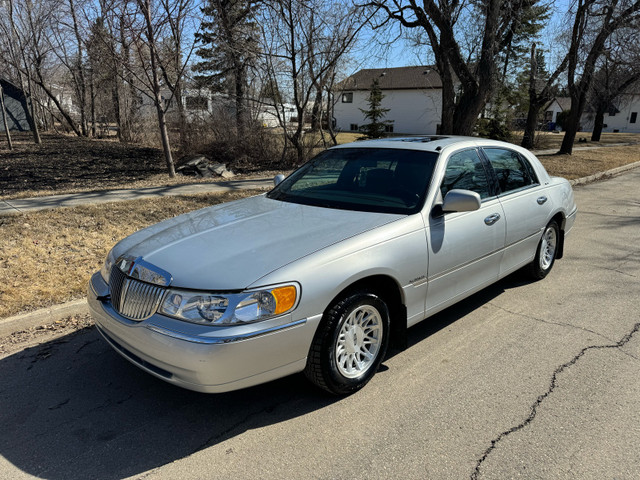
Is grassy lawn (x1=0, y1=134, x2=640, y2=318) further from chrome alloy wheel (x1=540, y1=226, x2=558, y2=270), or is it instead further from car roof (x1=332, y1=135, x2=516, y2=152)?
chrome alloy wheel (x1=540, y1=226, x2=558, y2=270)

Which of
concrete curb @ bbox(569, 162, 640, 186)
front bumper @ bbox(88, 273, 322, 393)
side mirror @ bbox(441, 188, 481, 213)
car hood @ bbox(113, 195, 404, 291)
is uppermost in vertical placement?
side mirror @ bbox(441, 188, 481, 213)

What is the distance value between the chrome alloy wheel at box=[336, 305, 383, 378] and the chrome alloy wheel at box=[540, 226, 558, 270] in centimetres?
285

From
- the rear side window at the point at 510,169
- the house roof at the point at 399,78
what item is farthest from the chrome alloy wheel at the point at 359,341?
the house roof at the point at 399,78

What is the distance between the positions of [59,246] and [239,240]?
3780 mm

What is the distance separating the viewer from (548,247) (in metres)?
5.44

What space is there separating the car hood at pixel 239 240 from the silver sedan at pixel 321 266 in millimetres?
13

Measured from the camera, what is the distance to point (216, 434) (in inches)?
112

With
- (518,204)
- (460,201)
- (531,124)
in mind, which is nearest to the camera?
(460,201)

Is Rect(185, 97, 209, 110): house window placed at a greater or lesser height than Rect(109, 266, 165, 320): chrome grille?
greater

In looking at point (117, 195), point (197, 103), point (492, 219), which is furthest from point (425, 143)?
point (197, 103)

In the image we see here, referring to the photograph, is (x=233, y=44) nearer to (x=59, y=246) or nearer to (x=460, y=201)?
(x=59, y=246)

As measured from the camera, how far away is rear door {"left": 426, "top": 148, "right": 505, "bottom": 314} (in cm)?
360

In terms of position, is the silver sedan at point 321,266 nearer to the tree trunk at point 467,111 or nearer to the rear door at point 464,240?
the rear door at point 464,240

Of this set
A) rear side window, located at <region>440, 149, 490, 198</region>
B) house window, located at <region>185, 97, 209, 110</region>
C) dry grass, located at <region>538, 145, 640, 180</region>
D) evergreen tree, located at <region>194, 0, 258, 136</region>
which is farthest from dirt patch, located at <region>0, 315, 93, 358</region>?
dry grass, located at <region>538, 145, 640, 180</region>
